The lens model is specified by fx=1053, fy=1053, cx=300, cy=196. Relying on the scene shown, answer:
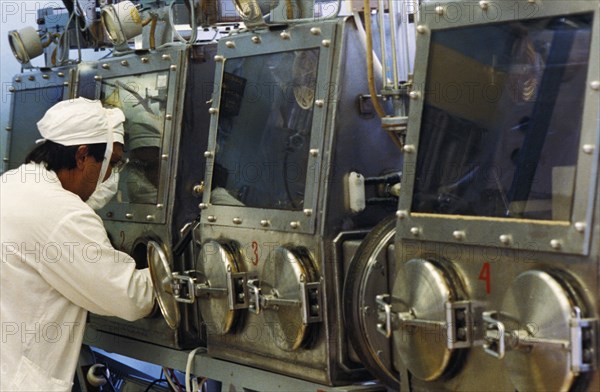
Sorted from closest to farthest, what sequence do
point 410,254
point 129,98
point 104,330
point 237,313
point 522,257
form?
point 522,257 < point 410,254 < point 237,313 < point 129,98 < point 104,330

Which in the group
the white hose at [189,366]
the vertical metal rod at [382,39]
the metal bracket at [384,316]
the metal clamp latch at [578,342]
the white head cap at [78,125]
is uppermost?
the vertical metal rod at [382,39]

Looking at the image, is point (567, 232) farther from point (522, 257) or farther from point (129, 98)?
point (129, 98)

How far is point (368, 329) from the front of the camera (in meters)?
2.55

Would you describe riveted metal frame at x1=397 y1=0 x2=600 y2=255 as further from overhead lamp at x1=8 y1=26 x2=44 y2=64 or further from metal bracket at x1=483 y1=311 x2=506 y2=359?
overhead lamp at x1=8 y1=26 x2=44 y2=64

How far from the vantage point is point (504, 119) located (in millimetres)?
2139

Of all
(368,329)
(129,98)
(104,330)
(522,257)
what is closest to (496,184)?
(522,257)

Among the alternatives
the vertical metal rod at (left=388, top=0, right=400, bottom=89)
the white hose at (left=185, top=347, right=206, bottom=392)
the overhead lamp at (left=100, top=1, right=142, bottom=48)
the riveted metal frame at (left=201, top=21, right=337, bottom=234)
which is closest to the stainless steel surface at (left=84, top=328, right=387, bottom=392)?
the white hose at (left=185, top=347, right=206, bottom=392)

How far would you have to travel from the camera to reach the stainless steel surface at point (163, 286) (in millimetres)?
3297

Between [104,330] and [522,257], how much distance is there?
221 centimetres

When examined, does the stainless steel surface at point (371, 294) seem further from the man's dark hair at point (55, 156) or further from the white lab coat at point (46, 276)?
the man's dark hair at point (55, 156)

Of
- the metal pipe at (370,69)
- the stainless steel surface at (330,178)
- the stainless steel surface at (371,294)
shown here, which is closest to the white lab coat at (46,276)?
the stainless steel surface at (330,178)

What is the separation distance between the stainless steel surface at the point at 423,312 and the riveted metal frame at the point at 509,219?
0.08m

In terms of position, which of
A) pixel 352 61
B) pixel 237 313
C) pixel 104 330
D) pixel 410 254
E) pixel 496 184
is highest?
pixel 352 61

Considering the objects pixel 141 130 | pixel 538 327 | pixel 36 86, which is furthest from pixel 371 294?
pixel 36 86
